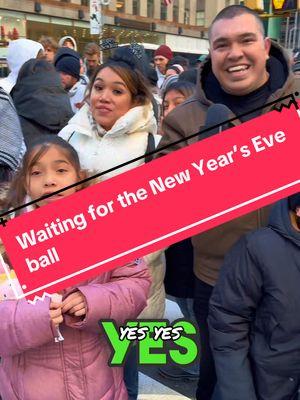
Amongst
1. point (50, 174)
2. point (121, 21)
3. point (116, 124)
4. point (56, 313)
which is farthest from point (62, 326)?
point (121, 21)

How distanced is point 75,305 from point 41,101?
1.90 m

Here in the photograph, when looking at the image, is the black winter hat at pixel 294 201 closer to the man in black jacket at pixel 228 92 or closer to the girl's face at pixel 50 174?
the man in black jacket at pixel 228 92

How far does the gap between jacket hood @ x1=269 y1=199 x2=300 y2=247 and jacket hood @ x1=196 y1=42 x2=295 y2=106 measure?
0.51 meters

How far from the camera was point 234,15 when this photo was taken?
1673 millimetres

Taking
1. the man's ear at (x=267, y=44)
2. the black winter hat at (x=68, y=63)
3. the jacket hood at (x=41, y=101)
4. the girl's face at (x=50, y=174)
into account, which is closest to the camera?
the girl's face at (x=50, y=174)

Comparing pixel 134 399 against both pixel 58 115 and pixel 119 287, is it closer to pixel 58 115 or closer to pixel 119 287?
pixel 119 287

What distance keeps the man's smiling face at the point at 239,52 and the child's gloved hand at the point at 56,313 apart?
929 mm

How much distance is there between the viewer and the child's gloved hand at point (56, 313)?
53.0 inches

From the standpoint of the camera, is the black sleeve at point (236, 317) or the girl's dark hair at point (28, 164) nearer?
the black sleeve at point (236, 317)

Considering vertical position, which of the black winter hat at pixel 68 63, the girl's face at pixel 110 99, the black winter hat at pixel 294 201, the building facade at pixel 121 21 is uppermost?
the building facade at pixel 121 21

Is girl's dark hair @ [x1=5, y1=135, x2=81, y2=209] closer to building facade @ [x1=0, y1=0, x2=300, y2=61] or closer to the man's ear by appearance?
the man's ear

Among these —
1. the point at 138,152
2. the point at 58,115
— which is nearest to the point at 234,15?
the point at 138,152

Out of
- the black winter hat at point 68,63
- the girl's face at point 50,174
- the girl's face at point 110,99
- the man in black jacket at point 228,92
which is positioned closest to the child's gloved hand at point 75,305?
the girl's face at point 50,174

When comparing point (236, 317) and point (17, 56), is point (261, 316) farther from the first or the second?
point (17, 56)
